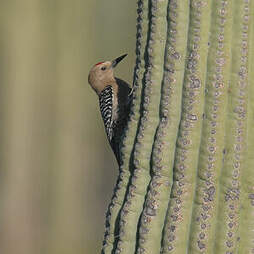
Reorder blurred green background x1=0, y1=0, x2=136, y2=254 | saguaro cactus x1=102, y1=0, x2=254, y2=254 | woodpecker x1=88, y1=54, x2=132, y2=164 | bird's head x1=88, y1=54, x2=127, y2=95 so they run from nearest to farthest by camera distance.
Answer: saguaro cactus x1=102, y1=0, x2=254, y2=254
woodpecker x1=88, y1=54, x2=132, y2=164
bird's head x1=88, y1=54, x2=127, y2=95
blurred green background x1=0, y1=0, x2=136, y2=254

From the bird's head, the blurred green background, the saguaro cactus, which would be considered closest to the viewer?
the saguaro cactus

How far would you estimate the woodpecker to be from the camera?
4.81 meters

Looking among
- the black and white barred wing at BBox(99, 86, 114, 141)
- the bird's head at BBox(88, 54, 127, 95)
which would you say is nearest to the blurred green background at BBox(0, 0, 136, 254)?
the bird's head at BBox(88, 54, 127, 95)

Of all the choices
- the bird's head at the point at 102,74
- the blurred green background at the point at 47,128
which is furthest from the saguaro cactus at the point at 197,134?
the blurred green background at the point at 47,128

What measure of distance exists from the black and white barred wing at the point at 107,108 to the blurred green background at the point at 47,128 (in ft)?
6.72

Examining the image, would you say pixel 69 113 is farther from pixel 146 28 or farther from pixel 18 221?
pixel 146 28

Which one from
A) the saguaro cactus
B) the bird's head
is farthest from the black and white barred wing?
Result: the saguaro cactus

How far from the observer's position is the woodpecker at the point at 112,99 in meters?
4.81

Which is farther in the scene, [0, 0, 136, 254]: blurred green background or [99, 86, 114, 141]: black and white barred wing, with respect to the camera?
[0, 0, 136, 254]: blurred green background

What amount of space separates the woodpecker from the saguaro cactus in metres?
1.60

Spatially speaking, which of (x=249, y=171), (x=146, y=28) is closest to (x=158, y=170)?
(x=249, y=171)

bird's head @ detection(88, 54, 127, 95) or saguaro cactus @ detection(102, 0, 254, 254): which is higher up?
bird's head @ detection(88, 54, 127, 95)

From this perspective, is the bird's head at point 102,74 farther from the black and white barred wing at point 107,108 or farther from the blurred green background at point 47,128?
the blurred green background at point 47,128

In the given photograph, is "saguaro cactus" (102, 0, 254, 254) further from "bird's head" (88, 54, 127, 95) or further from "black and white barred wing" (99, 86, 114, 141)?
"bird's head" (88, 54, 127, 95)
